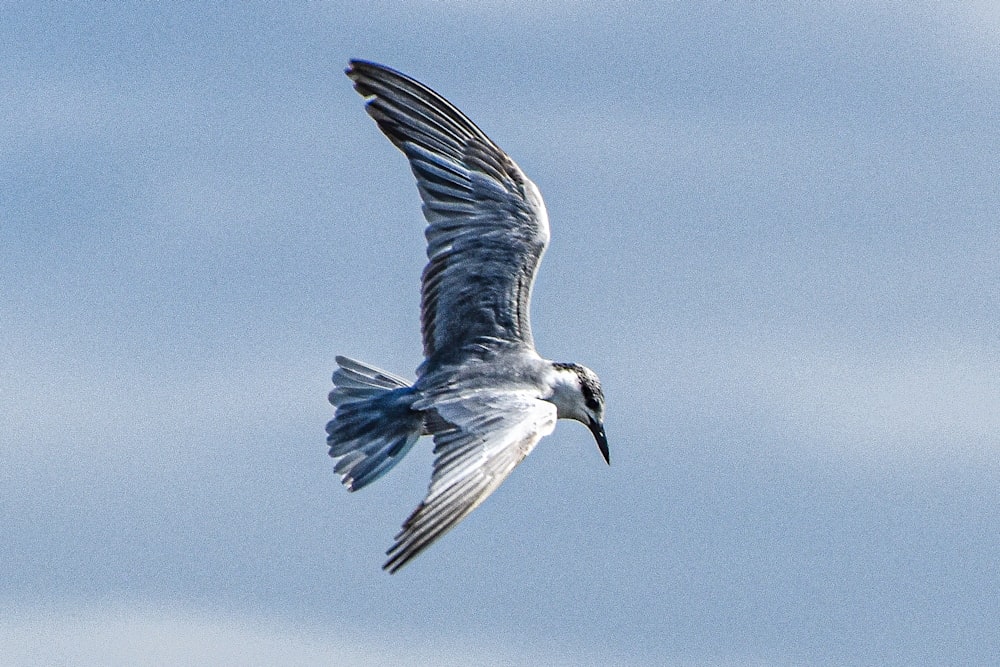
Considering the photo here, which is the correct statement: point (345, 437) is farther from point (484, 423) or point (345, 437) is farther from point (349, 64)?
point (349, 64)

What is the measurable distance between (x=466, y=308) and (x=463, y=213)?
1.06 metres

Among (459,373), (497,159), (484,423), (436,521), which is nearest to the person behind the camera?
(436,521)

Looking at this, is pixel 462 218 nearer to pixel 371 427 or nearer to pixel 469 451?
pixel 371 427

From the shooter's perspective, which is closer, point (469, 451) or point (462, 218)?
point (469, 451)

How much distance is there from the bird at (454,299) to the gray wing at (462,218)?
0.01m

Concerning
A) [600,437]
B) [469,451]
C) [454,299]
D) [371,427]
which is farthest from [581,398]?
[469,451]

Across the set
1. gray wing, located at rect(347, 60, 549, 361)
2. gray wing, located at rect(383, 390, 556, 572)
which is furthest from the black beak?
gray wing, located at rect(383, 390, 556, 572)

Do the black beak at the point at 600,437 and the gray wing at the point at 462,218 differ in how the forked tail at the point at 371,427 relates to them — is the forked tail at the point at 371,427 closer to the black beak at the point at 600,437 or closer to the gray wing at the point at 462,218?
the gray wing at the point at 462,218

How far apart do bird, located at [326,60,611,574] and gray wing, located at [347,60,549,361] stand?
0.01m


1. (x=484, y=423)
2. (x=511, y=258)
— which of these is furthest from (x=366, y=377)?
(x=484, y=423)

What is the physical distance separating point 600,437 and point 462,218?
9.15 feet

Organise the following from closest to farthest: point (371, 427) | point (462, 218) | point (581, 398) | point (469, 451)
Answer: point (469, 451) < point (371, 427) < point (581, 398) < point (462, 218)

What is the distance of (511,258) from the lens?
19.3 metres

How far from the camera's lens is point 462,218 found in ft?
63.5
